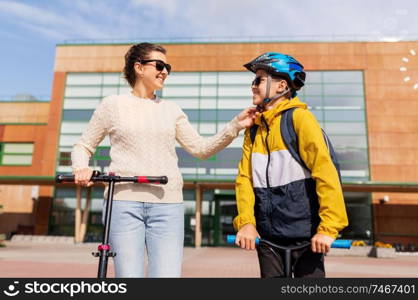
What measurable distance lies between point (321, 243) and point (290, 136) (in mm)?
704

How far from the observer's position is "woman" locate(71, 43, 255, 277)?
2.57m

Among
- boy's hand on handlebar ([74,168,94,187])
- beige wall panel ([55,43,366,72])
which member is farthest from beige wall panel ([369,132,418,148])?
boy's hand on handlebar ([74,168,94,187])

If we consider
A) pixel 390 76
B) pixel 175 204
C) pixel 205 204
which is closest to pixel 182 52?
pixel 205 204

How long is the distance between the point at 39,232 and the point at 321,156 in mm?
26676

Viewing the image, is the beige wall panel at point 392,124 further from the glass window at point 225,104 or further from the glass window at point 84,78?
the glass window at point 84,78

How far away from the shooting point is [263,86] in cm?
270

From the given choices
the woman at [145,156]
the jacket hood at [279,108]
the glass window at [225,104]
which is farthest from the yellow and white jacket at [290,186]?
the glass window at [225,104]

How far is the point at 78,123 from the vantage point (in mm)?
26844

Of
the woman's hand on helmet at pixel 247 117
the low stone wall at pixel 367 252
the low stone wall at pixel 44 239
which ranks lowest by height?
the low stone wall at pixel 44 239

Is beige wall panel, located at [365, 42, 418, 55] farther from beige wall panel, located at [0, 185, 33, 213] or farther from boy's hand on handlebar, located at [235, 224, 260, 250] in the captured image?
boy's hand on handlebar, located at [235, 224, 260, 250]

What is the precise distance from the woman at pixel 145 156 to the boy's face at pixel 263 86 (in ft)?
0.39

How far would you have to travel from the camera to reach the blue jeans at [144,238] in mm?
2527

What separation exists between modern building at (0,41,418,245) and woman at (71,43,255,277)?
18.9 meters

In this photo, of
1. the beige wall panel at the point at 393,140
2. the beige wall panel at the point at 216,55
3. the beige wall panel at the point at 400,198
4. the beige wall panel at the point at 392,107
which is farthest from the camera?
the beige wall panel at the point at 216,55
